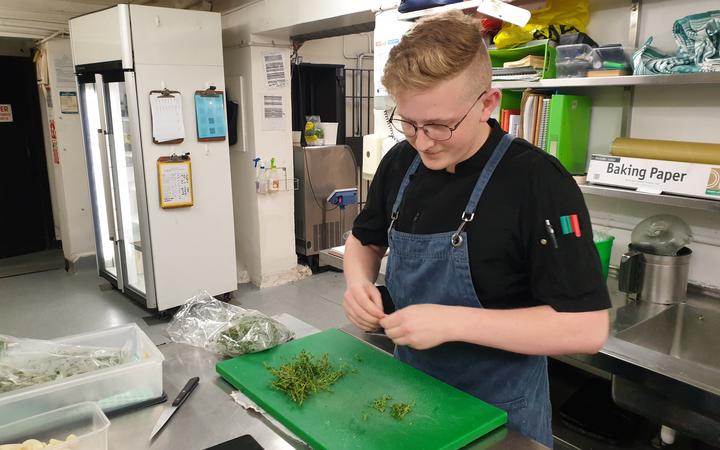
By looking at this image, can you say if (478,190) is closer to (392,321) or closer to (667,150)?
(392,321)

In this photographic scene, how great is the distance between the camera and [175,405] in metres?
1.19

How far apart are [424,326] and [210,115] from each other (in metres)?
3.35

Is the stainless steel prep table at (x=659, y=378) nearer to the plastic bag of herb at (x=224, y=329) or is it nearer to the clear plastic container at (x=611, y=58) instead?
the plastic bag of herb at (x=224, y=329)

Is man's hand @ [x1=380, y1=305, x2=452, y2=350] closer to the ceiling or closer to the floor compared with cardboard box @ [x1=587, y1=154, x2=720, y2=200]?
closer to the floor

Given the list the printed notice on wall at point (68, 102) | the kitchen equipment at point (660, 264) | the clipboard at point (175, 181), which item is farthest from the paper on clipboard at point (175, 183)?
the kitchen equipment at point (660, 264)

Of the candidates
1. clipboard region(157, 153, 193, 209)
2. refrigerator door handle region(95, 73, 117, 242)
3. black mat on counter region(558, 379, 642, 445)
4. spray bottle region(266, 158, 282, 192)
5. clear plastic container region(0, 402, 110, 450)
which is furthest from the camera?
spray bottle region(266, 158, 282, 192)

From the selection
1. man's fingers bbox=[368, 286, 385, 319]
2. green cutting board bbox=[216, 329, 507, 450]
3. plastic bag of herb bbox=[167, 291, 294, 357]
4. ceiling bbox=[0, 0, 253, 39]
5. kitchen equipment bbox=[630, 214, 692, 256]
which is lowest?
green cutting board bbox=[216, 329, 507, 450]

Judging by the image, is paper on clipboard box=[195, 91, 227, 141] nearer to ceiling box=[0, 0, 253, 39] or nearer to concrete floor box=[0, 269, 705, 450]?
ceiling box=[0, 0, 253, 39]

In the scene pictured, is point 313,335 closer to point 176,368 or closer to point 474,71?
point 176,368

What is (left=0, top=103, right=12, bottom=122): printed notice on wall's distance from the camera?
580cm

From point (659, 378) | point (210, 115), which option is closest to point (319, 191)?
point (210, 115)

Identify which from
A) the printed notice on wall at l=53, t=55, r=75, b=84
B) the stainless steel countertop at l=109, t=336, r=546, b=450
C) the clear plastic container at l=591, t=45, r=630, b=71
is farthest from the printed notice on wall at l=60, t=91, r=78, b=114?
the clear plastic container at l=591, t=45, r=630, b=71

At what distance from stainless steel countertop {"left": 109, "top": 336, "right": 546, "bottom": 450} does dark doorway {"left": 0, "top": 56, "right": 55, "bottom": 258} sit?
19.0ft

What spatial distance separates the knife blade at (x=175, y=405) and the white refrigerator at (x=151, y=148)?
2.80 meters
